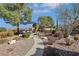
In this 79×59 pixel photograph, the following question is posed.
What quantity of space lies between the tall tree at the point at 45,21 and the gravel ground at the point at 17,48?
9.0 inches

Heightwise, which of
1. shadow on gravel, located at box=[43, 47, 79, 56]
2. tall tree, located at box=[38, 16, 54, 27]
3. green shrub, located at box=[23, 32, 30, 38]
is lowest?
shadow on gravel, located at box=[43, 47, 79, 56]

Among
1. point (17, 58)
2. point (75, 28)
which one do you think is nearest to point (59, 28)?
point (75, 28)

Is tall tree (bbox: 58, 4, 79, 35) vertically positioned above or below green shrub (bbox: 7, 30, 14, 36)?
above

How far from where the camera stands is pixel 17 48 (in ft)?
7.45

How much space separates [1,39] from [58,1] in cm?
73

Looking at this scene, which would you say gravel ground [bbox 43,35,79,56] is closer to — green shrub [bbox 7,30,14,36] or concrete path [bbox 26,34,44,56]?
concrete path [bbox 26,34,44,56]

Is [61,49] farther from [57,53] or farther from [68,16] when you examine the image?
[68,16]

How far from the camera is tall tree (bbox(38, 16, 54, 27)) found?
2.27 meters

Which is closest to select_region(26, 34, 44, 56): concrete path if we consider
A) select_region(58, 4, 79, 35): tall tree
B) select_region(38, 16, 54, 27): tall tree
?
Result: select_region(38, 16, 54, 27): tall tree

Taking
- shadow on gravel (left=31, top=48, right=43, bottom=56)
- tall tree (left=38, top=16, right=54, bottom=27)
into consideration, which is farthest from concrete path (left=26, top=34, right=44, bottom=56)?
tall tree (left=38, top=16, right=54, bottom=27)

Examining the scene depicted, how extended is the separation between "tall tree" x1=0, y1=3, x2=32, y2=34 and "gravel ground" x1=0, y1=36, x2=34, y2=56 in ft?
0.67

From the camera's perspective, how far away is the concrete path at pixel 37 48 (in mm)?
2268

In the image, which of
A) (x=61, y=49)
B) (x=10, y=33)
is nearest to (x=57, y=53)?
(x=61, y=49)

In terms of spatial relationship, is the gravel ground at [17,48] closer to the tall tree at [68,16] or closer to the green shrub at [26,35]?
the green shrub at [26,35]
